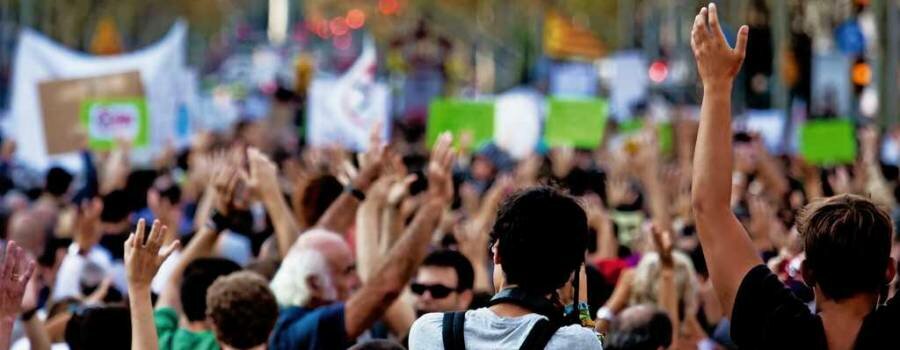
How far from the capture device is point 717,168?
4.54 meters

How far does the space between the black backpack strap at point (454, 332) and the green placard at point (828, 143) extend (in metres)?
14.2

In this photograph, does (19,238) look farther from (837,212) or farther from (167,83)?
(167,83)

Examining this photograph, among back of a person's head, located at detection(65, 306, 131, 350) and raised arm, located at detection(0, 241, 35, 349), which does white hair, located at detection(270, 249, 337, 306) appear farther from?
raised arm, located at detection(0, 241, 35, 349)

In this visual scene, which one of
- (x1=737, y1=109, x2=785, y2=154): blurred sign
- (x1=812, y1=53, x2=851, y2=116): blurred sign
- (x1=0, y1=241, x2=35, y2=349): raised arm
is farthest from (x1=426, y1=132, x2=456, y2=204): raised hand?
(x1=812, y1=53, x2=851, y2=116): blurred sign

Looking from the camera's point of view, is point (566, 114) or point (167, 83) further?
point (167, 83)

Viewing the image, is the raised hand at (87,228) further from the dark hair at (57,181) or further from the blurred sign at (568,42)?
the blurred sign at (568,42)

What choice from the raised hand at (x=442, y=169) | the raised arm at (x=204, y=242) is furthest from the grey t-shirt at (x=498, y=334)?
the raised hand at (x=442, y=169)

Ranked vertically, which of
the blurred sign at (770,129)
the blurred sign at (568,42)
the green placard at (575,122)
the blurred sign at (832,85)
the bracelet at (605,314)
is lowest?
the blurred sign at (832,85)

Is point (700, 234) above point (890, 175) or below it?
above

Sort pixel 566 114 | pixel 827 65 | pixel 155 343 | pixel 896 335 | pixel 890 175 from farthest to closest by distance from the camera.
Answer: pixel 827 65
pixel 566 114
pixel 890 175
pixel 155 343
pixel 896 335

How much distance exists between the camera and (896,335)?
4.35 m

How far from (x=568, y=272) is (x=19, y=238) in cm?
533

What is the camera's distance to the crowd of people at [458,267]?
175 inches

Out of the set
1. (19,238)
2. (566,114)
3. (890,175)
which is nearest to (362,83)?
(566,114)
